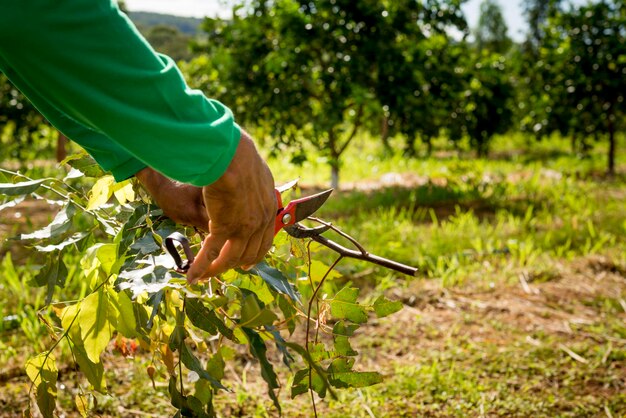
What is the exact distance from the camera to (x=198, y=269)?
0.92m

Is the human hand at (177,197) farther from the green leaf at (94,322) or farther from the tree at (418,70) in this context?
the tree at (418,70)

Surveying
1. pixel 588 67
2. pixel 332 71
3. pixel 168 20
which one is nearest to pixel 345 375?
pixel 332 71

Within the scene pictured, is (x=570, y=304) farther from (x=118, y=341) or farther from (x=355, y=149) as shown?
(x=355, y=149)

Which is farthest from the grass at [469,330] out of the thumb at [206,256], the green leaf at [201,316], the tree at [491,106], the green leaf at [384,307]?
the tree at [491,106]

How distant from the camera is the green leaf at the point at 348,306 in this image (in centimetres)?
124

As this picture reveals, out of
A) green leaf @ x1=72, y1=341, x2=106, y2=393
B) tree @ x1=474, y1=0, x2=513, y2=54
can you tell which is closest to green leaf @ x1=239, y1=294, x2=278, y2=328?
green leaf @ x1=72, y1=341, x2=106, y2=393

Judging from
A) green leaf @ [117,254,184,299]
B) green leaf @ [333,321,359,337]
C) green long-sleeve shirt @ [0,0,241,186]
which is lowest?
green leaf @ [333,321,359,337]

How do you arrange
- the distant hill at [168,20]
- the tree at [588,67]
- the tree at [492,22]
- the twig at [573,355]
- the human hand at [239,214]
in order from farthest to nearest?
the distant hill at [168,20] → the tree at [492,22] → the tree at [588,67] → the twig at [573,355] → the human hand at [239,214]

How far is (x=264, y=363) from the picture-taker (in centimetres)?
98

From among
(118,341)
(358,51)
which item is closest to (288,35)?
(358,51)

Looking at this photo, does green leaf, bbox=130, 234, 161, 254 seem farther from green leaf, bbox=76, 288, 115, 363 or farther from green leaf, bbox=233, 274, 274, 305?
green leaf, bbox=233, 274, 274, 305

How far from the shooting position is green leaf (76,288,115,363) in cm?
109

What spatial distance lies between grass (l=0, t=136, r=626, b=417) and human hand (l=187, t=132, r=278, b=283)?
1.90ft

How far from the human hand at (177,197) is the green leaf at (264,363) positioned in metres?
0.21
